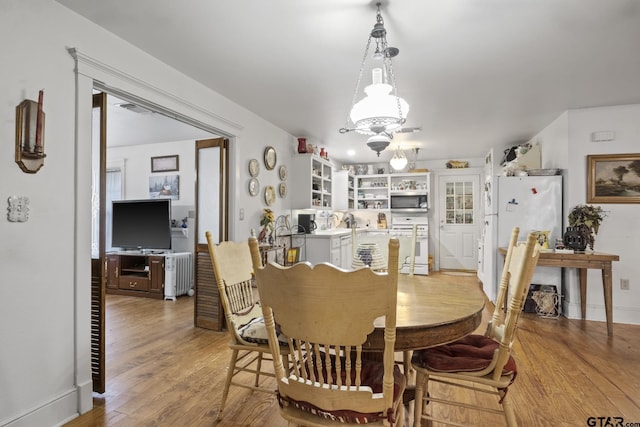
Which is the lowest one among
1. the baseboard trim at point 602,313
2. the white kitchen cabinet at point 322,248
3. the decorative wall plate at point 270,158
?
the baseboard trim at point 602,313

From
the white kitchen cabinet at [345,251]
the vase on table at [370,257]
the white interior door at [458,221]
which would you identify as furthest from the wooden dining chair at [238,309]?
the white interior door at [458,221]

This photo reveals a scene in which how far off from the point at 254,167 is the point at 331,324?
3183 millimetres

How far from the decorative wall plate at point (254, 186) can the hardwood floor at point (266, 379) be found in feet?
5.21

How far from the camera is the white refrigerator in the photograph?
4.21 metres

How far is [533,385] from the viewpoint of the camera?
2.38 m

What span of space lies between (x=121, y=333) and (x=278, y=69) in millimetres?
3020

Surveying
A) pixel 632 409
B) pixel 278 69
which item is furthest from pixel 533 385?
pixel 278 69

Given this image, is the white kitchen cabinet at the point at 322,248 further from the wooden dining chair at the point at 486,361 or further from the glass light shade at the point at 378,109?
the wooden dining chair at the point at 486,361

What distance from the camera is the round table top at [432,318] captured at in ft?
4.39

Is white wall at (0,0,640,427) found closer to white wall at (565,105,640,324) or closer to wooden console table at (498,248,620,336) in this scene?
wooden console table at (498,248,620,336)

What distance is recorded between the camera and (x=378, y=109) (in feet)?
6.25

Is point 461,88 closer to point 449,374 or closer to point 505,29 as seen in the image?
point 505,29

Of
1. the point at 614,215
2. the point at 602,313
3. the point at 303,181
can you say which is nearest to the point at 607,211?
the point at 614,215

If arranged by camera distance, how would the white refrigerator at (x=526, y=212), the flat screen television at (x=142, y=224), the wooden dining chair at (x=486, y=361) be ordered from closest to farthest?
the wooden dining chair at (x=486, y=361)
the white refrigerator at (x=526, y=212)
the flat screen television at (x=142, y=224)
